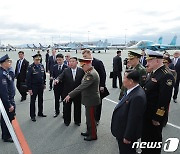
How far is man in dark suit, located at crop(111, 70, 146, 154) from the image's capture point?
2467mm

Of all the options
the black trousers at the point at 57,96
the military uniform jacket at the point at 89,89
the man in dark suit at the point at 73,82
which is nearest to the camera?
the military uniform jacket at the point at 89,89

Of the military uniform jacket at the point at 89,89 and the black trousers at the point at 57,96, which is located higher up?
the military uniform jacket at the point at 89,89

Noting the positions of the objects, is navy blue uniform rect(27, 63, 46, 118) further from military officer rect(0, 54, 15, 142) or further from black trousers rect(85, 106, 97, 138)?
black trousers rect(85, 106, 97, 138)

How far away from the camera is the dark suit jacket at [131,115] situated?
246cm

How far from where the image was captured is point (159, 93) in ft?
9.30

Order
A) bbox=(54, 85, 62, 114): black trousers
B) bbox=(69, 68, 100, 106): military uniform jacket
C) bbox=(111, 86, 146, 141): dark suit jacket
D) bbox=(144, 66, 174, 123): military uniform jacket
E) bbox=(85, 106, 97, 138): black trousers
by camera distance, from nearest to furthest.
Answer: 1. bbox=(111, 86, 146, 141): dark suit jacket
2. bbox=(144, 66, 174, 123): military uniform jacket
3. bbox=(69, 68, 100, 106): military uniform jacket
4. bbox=(85, 106, 97, 138): black trousers
5. bbox=(54, 85, 62, 114): black trousers

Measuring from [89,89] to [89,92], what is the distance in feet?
0.22

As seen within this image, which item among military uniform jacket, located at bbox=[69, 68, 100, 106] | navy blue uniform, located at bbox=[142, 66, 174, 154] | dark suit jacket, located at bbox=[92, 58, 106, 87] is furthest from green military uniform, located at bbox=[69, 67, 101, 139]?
navy blue uniform, located at bbox=[142, 66, 174, 154]

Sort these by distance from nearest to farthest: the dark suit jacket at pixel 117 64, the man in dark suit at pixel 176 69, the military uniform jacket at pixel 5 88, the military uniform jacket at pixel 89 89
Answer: the military uniform jacket at pixel 5 88, the military uniform jacket at pixel 89 89, the man in dark suit at pixel 176 69, the dark suit jacket at pixel 117 64

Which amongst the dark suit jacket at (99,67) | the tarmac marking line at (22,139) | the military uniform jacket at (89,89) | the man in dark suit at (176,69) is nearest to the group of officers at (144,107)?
the military uniform jacket at (89,89)

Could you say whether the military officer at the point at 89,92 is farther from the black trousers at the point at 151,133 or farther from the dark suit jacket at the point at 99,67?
the black trousers at the point at 151,133

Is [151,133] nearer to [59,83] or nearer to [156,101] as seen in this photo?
[156,101]

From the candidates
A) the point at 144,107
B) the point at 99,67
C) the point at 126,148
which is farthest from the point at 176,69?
the point at 126,148

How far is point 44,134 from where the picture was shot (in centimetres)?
443
